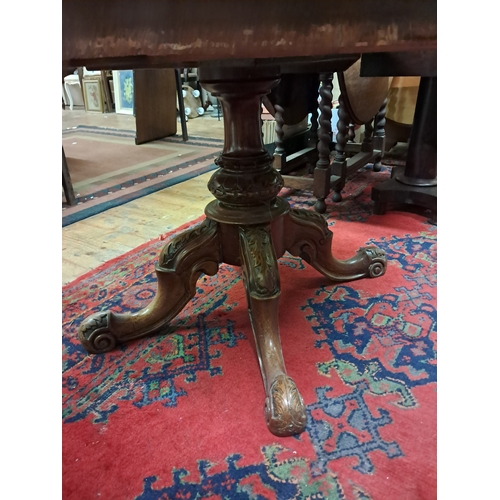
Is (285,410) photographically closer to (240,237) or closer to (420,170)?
(240,237)

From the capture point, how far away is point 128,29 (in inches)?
11.9

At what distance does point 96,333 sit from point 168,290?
0.17 metres

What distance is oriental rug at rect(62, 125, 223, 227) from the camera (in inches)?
→ 75.1

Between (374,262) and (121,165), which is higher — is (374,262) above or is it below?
below

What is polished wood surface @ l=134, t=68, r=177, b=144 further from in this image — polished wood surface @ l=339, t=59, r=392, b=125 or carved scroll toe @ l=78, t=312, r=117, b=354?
carved scroll toe @ l=78, t=312, r=117, b=354

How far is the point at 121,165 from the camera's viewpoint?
2.53m

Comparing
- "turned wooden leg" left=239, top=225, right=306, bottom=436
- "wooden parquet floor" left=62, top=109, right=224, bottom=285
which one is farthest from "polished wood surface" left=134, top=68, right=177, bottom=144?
"turned wooden leg" left=239, top=225, right=306, bottom=436

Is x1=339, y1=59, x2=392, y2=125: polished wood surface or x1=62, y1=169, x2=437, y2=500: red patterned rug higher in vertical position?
x1=339, y1=59, x2=392, y2=125: polished wood surface

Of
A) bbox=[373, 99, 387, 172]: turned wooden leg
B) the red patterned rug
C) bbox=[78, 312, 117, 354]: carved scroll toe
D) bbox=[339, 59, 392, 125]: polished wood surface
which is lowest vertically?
the red patterned rug

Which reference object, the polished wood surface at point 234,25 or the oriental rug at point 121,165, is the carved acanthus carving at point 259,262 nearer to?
the polished wood surface at point 234,25

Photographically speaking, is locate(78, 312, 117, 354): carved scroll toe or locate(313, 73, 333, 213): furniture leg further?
locate(313, 73, 333, 213): furniture leg

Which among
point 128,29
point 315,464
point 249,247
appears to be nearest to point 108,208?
point 249,247

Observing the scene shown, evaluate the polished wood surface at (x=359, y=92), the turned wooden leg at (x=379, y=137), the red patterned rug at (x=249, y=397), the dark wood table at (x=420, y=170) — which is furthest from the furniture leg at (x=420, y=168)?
the turned wooden leg at (x=379, y=137)

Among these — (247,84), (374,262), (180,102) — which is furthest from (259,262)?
(180,102)
